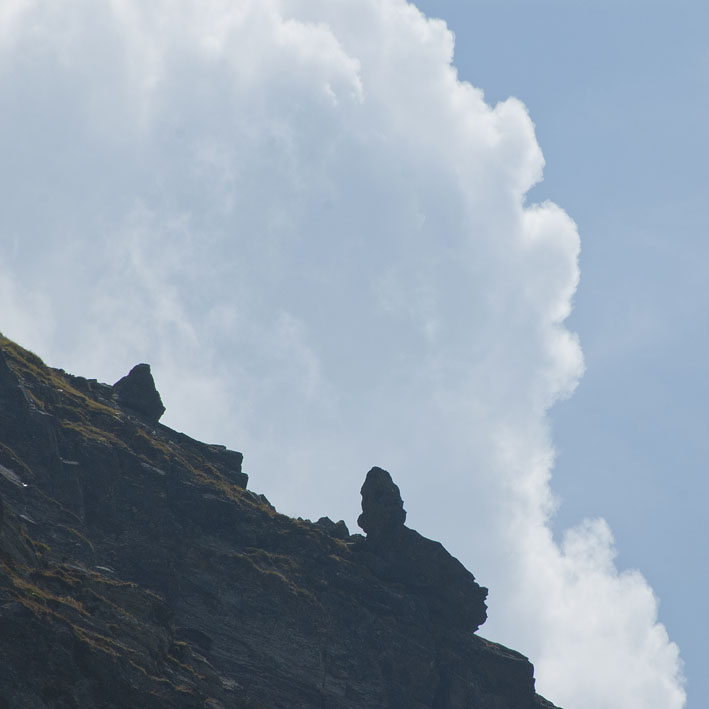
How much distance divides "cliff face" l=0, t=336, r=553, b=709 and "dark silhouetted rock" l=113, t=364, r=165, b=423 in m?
0.21

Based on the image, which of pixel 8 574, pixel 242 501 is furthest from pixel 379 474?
pixel 8 574

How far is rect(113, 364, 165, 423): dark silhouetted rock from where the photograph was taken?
153 metres

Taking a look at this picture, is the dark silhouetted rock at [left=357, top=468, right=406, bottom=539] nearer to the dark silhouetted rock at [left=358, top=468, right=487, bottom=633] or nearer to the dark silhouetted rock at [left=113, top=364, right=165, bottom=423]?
the dark silhouetted rock at [left=358, top=468, right=487, bottom=633]

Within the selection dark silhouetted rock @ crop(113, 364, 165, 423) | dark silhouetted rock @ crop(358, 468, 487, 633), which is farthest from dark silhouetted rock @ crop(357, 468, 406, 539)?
dark silhouetted rock @ crop(113, 364, 165, 423)

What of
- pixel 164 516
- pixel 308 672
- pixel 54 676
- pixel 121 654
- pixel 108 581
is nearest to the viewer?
pixel 54 676

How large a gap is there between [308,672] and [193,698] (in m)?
31.2

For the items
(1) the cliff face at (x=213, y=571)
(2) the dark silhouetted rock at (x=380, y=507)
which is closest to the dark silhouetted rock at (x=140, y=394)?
(1) the cliff face at (x=213, y=571)

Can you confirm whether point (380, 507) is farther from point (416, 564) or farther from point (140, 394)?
point (140, 394)

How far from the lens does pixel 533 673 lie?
137125 mm

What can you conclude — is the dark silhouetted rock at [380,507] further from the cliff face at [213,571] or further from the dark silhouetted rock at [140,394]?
the dark silhouetted rock at [140,394]

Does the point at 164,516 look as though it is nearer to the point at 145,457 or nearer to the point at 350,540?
the point at 145,457

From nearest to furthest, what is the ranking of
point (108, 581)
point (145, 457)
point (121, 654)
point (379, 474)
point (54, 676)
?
1. point (54, 676)
2. point (121, 654)
3. point (108, 581)
4. point (145, 457)
5. point (379, 474)

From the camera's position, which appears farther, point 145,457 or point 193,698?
point 145,457

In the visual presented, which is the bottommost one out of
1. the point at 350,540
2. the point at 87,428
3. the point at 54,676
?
the point at 54,676
